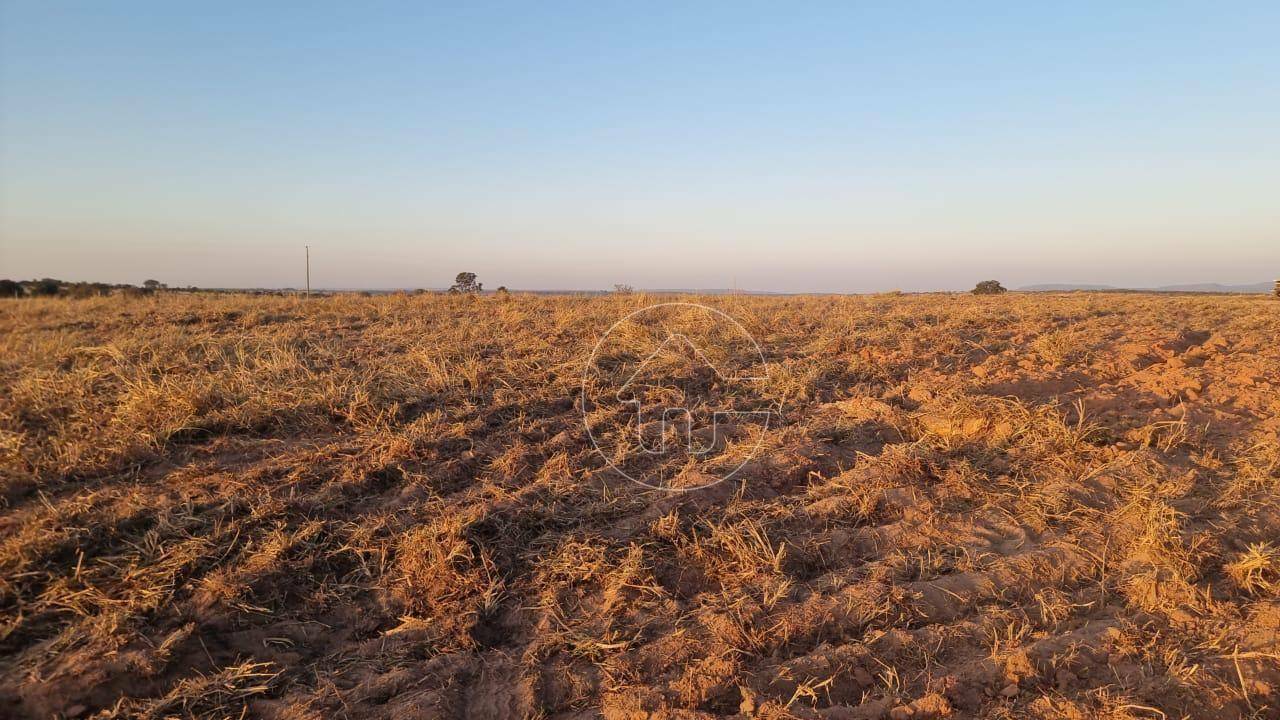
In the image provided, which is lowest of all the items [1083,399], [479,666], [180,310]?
[479,666]

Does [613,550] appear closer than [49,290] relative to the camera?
Yes

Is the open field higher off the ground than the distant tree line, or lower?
lower

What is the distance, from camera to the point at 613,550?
2.48m

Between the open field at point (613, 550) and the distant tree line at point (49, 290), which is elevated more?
the distant tree line at point (49, 290)

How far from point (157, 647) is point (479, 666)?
3.50ft

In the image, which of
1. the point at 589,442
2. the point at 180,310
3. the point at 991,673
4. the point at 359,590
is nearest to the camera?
the point at 991,673

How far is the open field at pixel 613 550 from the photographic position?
1816 mm

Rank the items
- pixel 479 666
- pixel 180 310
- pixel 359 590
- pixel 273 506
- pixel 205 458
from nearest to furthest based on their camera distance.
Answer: pixel 479 666 → pixel 359 590 → pixel 273 506 → pixel 205 458 → pixel 180 310

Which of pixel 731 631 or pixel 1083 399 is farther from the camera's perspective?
pixel 1083 399

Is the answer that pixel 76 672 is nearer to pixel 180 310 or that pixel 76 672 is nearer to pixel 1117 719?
pixel 1117 719

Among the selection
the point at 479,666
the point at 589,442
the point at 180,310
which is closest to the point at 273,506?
the point at 479,666

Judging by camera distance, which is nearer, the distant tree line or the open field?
the open field

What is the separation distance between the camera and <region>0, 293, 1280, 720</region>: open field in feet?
5.96

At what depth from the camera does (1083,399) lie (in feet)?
12.3
